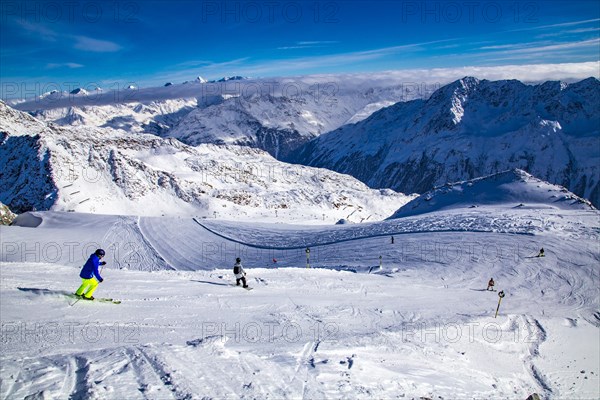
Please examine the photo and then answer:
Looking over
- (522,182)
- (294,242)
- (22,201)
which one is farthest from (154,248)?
(22,201)

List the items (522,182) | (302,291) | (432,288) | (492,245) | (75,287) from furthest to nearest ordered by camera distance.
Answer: (522,182) → (492,245) → (432,288) → (302,291) → (75,287)

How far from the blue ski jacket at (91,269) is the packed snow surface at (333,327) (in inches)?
33.4

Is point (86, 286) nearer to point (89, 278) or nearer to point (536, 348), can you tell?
point (89, 278)

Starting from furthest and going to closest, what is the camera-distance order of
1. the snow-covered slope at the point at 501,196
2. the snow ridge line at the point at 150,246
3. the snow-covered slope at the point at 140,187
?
1. the snow-covered slope at the point at 140,187
2. the snow-covered slope at the point at 501,196
3. the snow ridge line at the point at 150,246

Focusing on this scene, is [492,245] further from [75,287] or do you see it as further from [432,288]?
[75,287]

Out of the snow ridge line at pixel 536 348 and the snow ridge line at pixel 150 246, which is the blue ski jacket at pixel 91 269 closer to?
the snow ridge line at pixel 536 348

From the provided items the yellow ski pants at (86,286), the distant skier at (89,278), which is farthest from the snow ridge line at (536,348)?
the yellow ski pants at (86,286)

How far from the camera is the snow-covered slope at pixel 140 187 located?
74.0m

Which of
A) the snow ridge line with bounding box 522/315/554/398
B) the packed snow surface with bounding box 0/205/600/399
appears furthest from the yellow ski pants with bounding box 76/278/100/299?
the snow ridge line with bounding box 522/315/554/398

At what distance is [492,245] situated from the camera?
26922 millimetres

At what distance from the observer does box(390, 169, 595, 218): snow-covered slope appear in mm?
41219

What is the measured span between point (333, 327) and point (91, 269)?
811 centimetres

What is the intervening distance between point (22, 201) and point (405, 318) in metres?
79.8

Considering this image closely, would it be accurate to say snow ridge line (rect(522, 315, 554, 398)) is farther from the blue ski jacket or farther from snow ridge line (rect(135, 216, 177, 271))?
snow ridge line (rect(135, 216, 177, 271))
